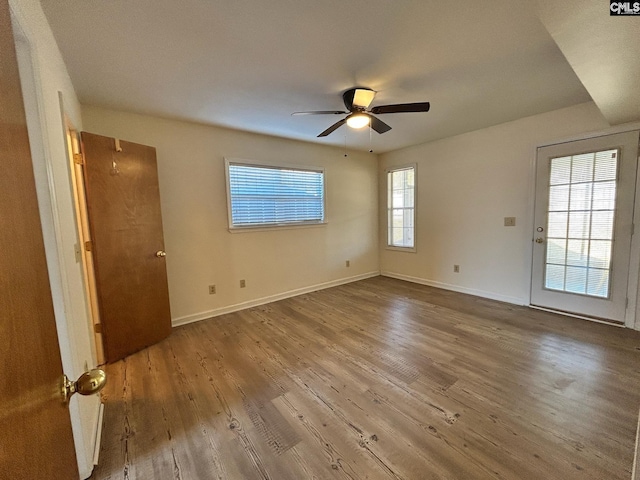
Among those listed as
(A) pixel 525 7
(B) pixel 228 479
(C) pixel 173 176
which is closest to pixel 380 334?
(B) pixel 228 479

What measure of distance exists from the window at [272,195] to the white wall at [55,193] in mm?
1964

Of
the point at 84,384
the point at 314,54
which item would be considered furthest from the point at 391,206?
the point at 84,384

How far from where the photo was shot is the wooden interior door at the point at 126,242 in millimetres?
2398

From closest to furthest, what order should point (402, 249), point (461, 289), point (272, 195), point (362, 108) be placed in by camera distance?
point (362, 108) < point (272, 195) < point (461, 289) < point (402, 249)

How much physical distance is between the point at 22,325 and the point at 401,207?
512 centimetres

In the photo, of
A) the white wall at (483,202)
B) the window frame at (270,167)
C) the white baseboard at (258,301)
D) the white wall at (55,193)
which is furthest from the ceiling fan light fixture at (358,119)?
the white baseboard at (258,301)

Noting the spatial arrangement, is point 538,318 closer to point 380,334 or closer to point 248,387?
point 380,334

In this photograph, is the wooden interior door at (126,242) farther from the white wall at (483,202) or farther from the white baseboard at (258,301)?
the white wall at (483,202)

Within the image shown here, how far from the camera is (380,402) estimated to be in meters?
1.89

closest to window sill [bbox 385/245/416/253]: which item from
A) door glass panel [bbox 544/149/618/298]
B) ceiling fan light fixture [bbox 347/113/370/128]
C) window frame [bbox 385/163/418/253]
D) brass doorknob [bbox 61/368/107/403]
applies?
window frame [bbox 385/163/418/253]

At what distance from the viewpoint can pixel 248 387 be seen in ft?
6.89

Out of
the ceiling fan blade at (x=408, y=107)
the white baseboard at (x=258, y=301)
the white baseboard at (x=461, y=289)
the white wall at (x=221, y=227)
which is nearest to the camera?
the ceiling fan blade at (x=408, y=107)

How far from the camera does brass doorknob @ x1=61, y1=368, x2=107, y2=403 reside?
2.12 ft

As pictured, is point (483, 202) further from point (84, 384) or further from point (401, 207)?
point (84, 384)
